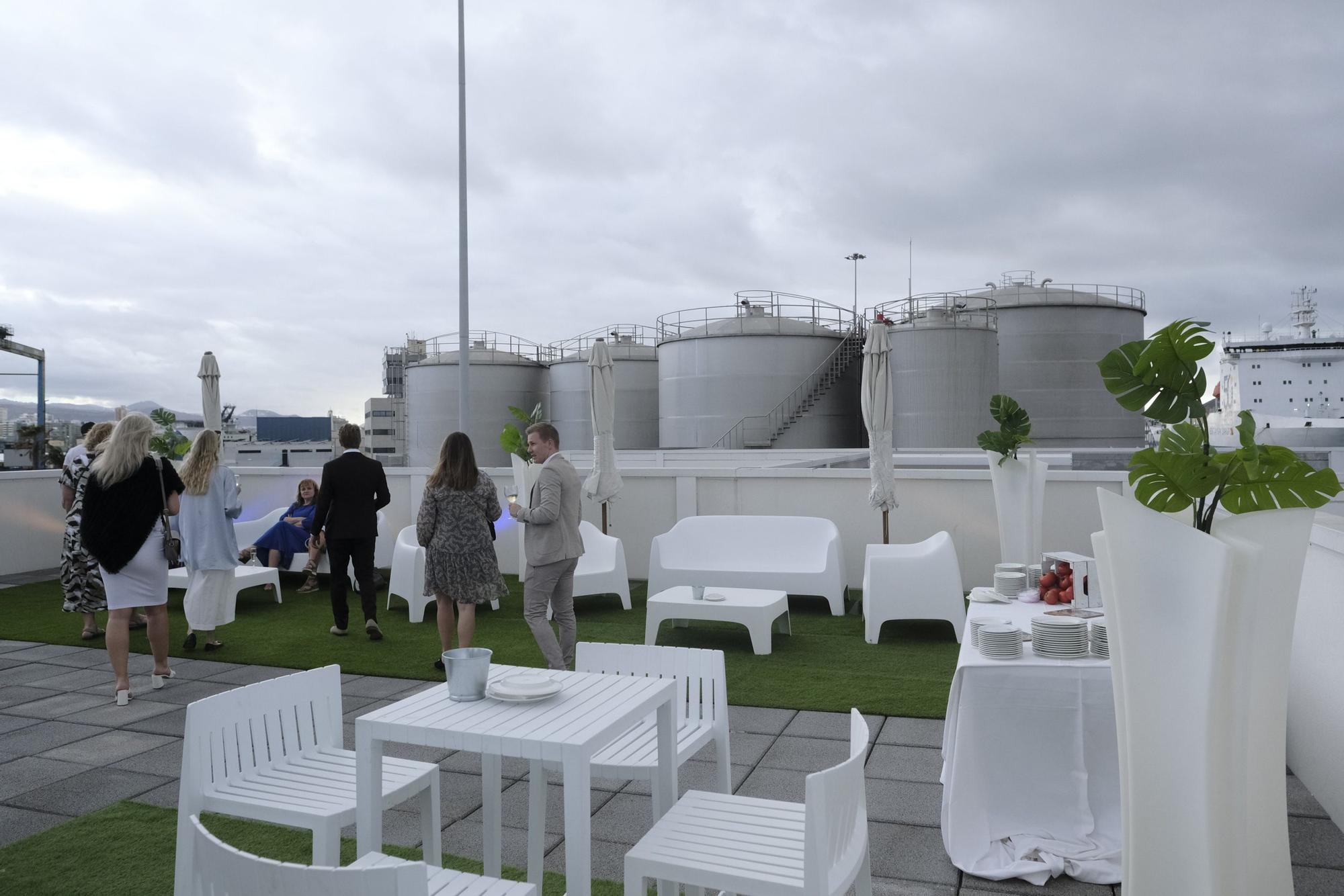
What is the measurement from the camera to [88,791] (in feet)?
13.9

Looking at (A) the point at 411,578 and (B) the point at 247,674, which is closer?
(B) the point at 247,674

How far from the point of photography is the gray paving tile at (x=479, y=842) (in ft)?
11.6

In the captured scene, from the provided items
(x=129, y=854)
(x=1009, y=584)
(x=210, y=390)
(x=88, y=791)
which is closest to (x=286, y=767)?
(x=129, y=854)

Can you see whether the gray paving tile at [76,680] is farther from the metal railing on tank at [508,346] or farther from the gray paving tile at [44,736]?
the metal railing on tank at [508,346]

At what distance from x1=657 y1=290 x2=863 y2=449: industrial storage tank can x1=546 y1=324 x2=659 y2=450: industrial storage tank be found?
273 cm

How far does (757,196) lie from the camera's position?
68.5 feet

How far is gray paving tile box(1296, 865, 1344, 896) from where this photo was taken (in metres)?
3.11

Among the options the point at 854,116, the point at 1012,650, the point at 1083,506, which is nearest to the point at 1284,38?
the point at 854,116

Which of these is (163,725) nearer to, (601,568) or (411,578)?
(411,578)

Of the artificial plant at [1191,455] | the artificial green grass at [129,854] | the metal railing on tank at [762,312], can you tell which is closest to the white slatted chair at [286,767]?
the artificial green grass at [129,854]

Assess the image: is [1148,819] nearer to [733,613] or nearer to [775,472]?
[733,613]

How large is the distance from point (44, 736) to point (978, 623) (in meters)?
5.01

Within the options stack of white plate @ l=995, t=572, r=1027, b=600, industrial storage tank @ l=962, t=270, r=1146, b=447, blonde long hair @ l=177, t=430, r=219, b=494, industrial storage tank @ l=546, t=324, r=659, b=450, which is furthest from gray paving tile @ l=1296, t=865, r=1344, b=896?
industrial storage tank @ l=546, t=324, r=659, b=450

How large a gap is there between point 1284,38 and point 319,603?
41.9ft
